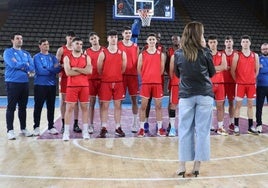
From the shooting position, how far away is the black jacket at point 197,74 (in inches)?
152

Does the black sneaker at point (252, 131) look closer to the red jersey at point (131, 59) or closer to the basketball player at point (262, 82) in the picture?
the basketball player at point (262, 82)

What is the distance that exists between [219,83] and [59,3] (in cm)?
1746

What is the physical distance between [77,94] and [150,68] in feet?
4.28

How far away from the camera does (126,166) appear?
14.3 ft

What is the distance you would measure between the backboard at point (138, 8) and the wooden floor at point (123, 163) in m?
6.63

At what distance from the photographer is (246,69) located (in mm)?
6402

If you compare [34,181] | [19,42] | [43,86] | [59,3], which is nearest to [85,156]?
[34,181]

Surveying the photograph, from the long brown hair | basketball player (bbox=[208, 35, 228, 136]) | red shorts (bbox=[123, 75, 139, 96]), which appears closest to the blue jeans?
the long brown hair

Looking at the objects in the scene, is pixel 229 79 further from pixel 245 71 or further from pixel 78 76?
pixel 78 76

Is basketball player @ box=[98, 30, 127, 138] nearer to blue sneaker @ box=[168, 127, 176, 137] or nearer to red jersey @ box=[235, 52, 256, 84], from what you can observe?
blue sneaker @ box=[168, 127, 176, 137]

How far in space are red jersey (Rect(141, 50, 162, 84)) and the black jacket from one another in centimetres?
222

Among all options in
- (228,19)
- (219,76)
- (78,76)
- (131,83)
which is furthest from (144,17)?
(228,19)

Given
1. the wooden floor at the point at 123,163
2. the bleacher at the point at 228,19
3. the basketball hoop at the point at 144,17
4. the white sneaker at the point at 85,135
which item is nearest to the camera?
the wooden floor at the point at 123,163

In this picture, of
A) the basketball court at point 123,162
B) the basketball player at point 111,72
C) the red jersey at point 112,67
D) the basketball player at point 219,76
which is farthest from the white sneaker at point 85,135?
the basketball player at point 219,76
